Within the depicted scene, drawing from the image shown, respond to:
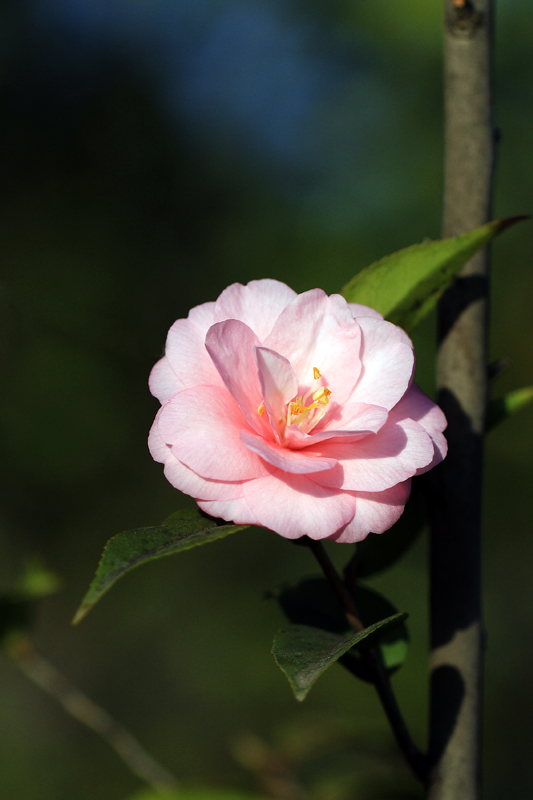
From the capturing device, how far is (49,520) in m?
4.06

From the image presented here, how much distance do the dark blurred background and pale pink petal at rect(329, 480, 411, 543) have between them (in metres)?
2.23

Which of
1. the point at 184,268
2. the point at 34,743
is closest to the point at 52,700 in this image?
the point at 34,743

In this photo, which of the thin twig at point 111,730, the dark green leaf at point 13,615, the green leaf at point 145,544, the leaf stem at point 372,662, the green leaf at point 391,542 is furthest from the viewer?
the dark green leaf at point 13,615

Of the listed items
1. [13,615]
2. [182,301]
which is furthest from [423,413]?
[182,301]

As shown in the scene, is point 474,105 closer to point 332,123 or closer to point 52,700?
point 332,123

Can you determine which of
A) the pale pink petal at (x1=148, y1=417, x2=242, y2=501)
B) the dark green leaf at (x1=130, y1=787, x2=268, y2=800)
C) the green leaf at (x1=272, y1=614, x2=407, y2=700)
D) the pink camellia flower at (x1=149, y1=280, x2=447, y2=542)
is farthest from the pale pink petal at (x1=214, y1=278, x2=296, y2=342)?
the dark green leaf at (x1=130, y1=787, x2=268, y2=800)

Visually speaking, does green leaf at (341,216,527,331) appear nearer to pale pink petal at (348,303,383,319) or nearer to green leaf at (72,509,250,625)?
pale pink petal at (348,303,383,319)

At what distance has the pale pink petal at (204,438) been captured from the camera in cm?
40

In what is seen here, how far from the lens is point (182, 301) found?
399 cm

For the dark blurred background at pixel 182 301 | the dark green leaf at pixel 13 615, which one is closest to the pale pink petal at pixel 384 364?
the dark green leaf at pixel 13 615

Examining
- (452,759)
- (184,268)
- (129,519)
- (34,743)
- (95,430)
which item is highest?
(452,759)

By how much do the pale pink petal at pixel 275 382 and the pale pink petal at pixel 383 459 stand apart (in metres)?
0.06

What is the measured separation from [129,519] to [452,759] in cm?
381

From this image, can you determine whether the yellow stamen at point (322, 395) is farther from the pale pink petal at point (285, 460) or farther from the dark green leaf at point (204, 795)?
the dark green leaf at point (204, 795)
